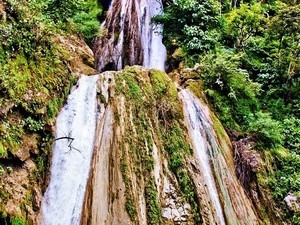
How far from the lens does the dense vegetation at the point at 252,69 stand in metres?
8.58

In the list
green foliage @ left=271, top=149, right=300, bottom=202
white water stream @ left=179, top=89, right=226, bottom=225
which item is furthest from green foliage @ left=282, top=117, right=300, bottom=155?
white water stream @ left=179, top=89, right=226, bottom=225

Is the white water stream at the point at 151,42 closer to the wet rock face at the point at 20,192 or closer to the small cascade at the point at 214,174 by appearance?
the small cascade at the point at 214,174

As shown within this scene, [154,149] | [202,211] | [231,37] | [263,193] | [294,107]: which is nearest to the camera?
[202,211]

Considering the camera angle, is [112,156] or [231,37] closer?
[112,156]

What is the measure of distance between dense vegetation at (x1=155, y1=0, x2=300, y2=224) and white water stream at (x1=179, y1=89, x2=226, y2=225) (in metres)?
0.98

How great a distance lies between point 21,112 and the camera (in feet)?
22.2

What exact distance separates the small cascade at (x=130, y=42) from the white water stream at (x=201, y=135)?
4222 millimetres

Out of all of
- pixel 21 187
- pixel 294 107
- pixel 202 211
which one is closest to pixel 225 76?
pixel 294 107

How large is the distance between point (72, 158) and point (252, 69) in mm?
7293

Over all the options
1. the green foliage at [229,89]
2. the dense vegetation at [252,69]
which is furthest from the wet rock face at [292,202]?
the green foliage at [229,89]

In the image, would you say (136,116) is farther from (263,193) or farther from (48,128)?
(263,193)

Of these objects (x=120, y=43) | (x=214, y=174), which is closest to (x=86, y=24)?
(x=120, y=43)

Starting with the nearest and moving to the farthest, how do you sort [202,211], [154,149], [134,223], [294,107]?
[134,223]
[202,211]
[154,149]
[294,107]

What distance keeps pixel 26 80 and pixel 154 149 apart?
3106mm
